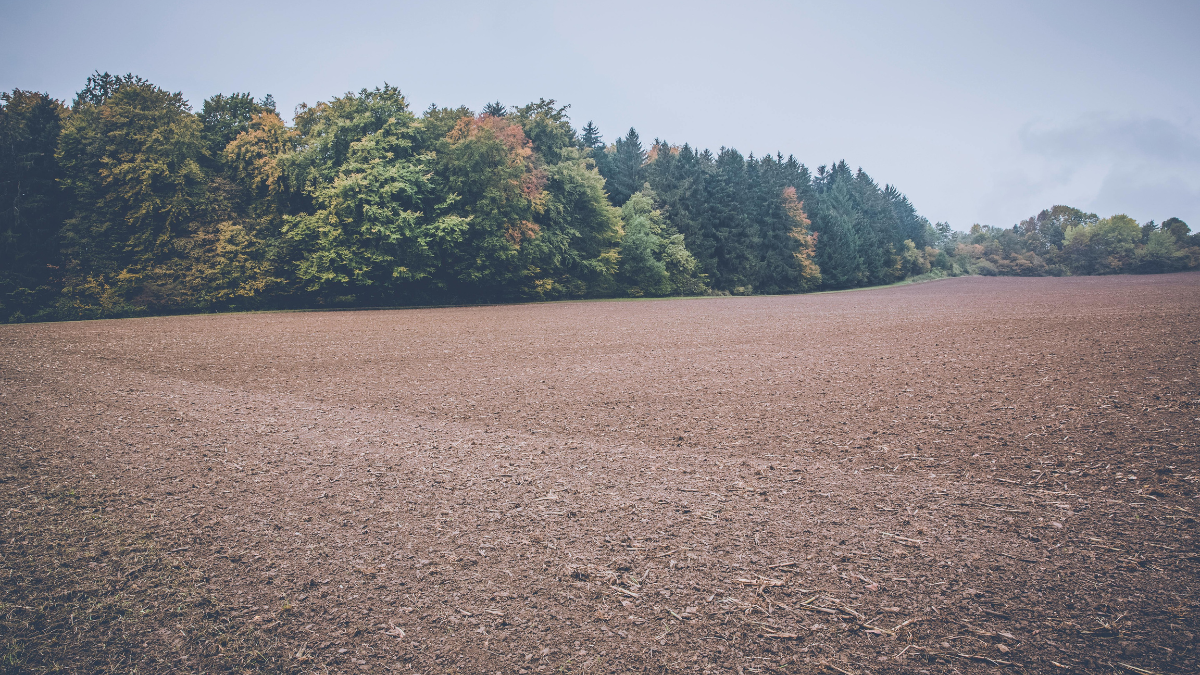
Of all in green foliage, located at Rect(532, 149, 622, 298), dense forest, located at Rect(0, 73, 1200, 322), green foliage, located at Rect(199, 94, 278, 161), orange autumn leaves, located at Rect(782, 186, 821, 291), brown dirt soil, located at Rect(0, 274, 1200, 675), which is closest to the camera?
brown dirt soil, located at Rect(0, 274, 1200, 675)

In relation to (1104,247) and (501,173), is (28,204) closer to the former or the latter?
(501,173)

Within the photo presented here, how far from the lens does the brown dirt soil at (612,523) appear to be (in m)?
2.88

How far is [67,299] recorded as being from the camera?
23516 millimetres

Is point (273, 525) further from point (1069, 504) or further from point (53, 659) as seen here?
point (1069, 504)

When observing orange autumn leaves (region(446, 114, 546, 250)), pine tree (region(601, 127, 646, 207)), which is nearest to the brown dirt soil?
A: orange autumn leaves (region(446, 114, 546, 250))

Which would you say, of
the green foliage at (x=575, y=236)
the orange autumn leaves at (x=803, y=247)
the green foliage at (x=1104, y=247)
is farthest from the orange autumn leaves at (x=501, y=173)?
the green foliage at (x=1104, y=247)

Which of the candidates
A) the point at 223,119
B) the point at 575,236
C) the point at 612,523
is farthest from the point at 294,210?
the point at 612,523

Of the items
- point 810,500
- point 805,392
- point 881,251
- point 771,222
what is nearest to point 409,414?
point 810,500

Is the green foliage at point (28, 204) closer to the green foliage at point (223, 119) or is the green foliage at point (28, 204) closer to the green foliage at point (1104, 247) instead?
the green foliage at point (223, 119)

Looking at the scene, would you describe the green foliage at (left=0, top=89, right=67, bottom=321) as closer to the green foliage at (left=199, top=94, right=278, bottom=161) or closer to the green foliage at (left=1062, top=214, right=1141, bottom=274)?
the green foliage at (left=199, top=94, right=278, bottom=161)

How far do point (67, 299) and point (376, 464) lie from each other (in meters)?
27.6

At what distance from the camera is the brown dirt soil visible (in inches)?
113

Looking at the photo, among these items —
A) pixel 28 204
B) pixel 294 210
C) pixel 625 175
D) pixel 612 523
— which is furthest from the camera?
pixel 625 175

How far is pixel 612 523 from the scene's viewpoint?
425 centimetres
